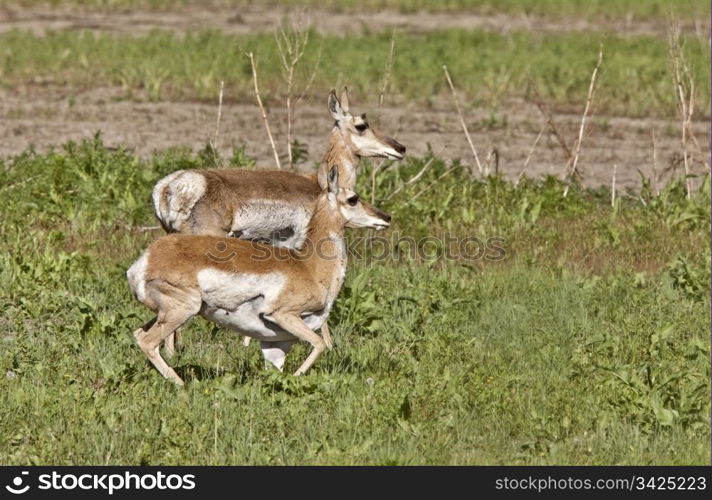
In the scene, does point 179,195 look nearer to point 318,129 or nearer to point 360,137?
point 360,137

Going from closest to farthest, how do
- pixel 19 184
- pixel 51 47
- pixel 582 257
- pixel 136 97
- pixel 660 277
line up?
pixel 660 277 → pixel 582 257 → pixel 19 184 → pixel 136 97 → pixel 51 47

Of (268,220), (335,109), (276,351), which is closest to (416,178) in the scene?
(335,109)

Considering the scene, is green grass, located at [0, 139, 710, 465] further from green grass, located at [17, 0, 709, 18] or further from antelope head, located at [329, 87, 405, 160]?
green grass, located at [17, 0, 709, 18]

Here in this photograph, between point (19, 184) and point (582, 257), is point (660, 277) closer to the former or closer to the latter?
point (582, 257)

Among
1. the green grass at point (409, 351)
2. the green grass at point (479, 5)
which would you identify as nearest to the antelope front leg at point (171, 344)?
the green grass at point (409, 351)

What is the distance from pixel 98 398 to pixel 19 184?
591cm

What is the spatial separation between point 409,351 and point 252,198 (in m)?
1.94

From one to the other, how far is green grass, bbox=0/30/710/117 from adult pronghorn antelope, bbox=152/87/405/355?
8.40 metres

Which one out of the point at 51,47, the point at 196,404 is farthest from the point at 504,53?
the point at 196,404

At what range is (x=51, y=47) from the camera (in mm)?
22797

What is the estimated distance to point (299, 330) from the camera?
843 cm

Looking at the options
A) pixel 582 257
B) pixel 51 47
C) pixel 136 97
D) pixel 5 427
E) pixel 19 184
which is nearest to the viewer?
pixel 5 427

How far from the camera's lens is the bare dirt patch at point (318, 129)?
55.6 ft

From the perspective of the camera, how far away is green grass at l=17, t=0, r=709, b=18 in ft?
95.8
